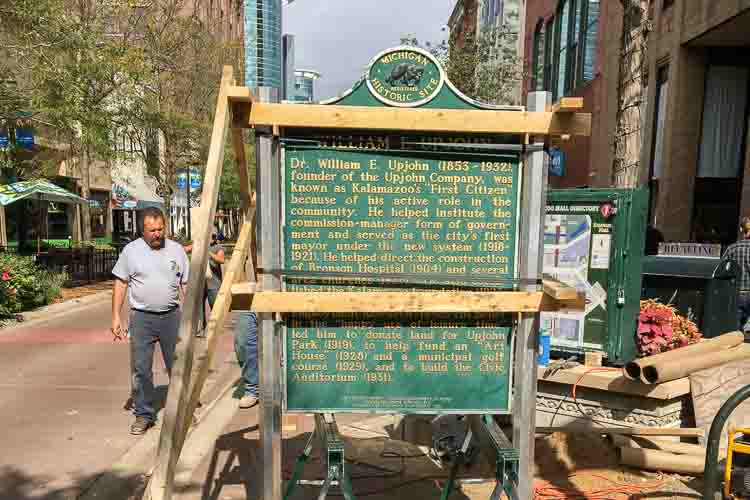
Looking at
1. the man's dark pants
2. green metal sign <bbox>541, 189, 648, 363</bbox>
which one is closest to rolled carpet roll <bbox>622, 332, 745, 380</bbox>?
green metal sign <bbox>541, 189, 648, 363</bbox>

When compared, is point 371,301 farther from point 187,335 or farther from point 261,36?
point 261,36

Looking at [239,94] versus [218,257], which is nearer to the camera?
[239,94]

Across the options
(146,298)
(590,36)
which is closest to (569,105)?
(146,298)

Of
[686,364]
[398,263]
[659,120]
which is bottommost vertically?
[686,364]

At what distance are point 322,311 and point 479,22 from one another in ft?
109

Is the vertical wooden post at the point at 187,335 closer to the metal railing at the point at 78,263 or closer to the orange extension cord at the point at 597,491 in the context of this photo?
Answer: the orange extension cord at the point at 597,491

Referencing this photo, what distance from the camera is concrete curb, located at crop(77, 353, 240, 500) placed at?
147 inches

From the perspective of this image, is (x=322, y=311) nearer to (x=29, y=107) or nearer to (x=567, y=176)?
(x=29, y=107)

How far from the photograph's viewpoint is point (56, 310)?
421 inches

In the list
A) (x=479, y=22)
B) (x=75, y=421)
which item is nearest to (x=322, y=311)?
(x=75, y=421)

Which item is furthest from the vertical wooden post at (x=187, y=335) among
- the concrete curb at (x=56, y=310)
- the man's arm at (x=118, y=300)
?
the concrete curb at (x=56, y=310)

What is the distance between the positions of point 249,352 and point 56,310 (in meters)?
7.41

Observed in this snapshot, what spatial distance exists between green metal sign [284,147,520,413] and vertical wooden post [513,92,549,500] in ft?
0.17

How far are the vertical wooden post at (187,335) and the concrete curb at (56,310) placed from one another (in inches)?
328
